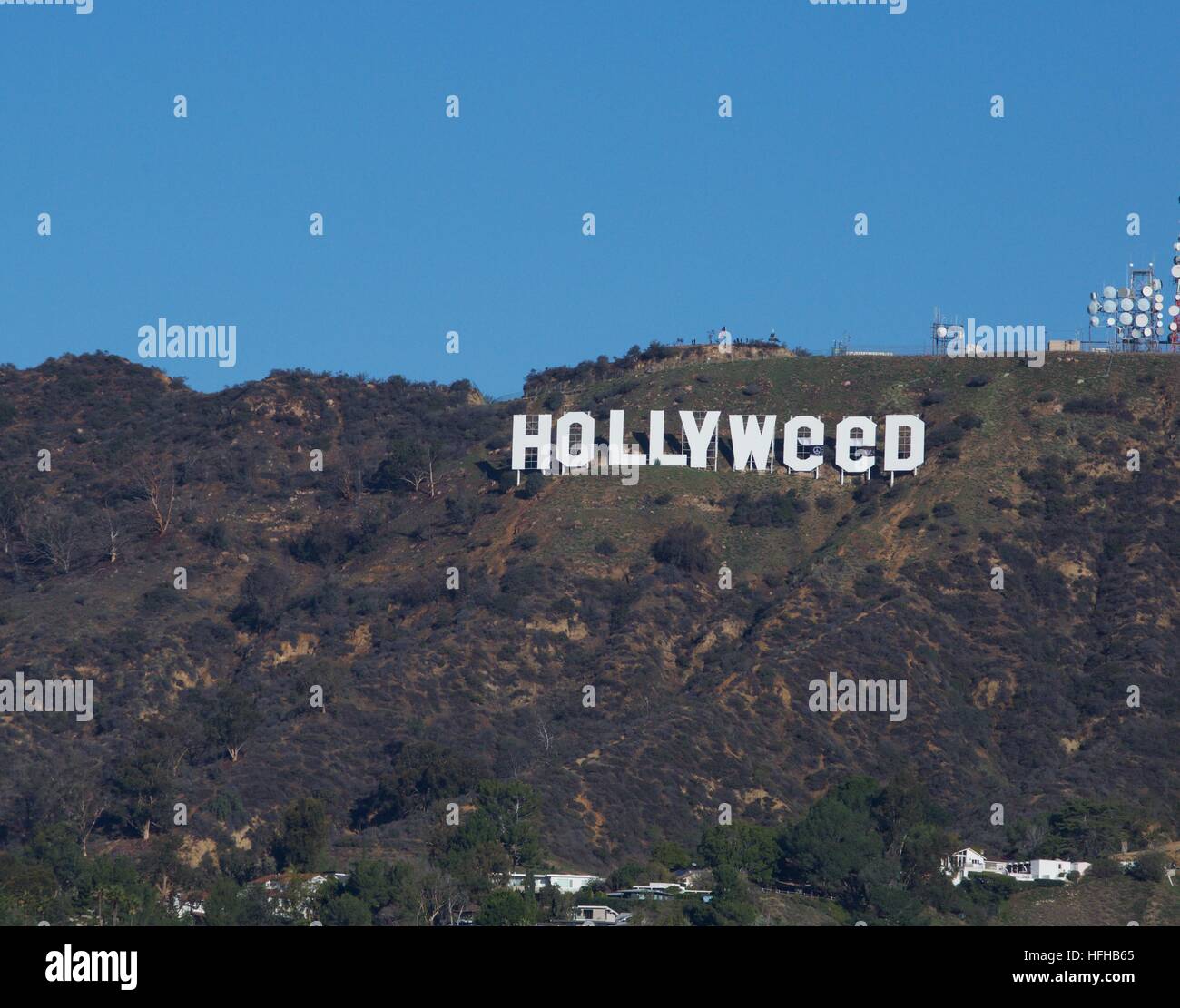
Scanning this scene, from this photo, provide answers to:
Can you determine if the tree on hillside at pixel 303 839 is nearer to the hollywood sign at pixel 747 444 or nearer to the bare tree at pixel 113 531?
the hollywood sign at pixel 747 444

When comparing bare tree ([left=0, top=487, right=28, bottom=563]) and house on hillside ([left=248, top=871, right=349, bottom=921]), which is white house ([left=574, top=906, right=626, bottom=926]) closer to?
house on hillside ([left=248, top=871, right=349, bottom=921])

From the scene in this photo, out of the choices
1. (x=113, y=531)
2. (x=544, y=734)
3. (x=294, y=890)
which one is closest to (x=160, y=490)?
(x=113, y=531)

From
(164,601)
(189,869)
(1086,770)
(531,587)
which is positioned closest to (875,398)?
(531,587)

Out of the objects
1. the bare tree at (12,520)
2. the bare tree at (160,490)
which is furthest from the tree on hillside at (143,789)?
the bare tree at (12,520)

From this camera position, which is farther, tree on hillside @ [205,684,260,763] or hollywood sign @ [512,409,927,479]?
hollywood sign @ [512,409,927,479]

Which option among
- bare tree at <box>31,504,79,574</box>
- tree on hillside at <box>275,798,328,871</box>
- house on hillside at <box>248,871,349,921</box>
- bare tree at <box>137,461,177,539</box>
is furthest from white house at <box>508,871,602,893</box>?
bare tree at <box>137,461,177,539</box>

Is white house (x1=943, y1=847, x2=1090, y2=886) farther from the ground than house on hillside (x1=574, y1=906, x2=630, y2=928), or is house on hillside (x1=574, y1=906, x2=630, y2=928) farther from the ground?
white house (x1=943, y1=847, x2=1090, y2=886)

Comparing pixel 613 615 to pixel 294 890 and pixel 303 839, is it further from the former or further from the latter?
pixel 294 890
